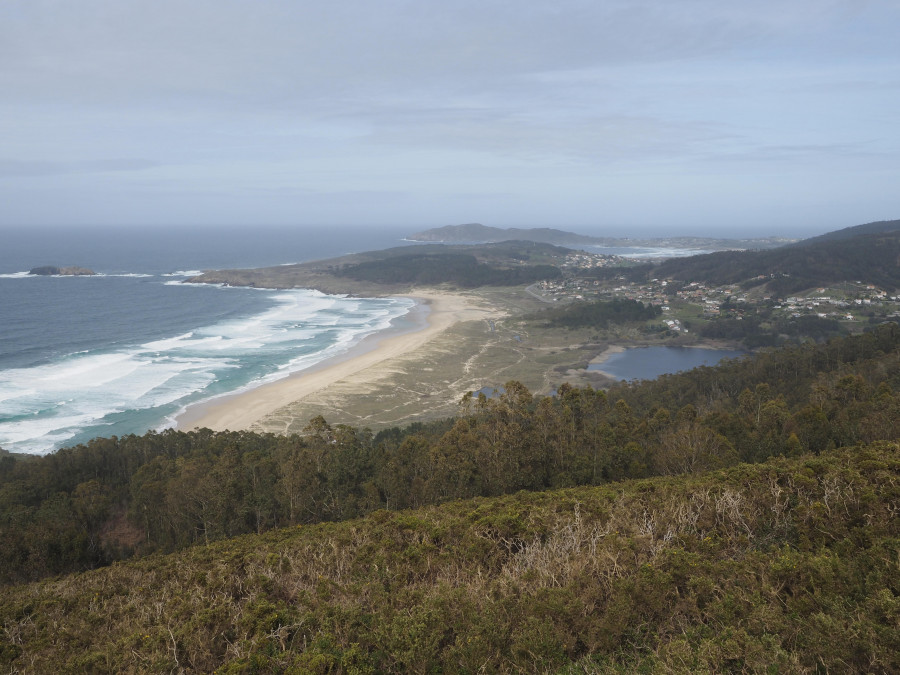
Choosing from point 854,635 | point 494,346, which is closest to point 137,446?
point 854,635

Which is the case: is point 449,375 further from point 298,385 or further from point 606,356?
point 606,356

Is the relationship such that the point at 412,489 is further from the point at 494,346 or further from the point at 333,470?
the point at 494,346

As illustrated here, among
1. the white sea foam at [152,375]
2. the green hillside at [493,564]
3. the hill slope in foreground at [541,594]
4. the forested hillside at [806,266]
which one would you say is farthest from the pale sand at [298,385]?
the forested hillside at [806,266]

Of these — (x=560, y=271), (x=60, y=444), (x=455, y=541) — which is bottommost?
(x=60, y=444)

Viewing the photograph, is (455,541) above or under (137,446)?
above

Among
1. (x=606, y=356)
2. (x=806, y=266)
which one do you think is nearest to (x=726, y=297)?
(x=806, y=266)

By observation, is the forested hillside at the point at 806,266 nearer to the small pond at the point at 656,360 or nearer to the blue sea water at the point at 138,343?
the small pond at the point at 656,360

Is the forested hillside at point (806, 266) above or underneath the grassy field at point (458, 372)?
above
